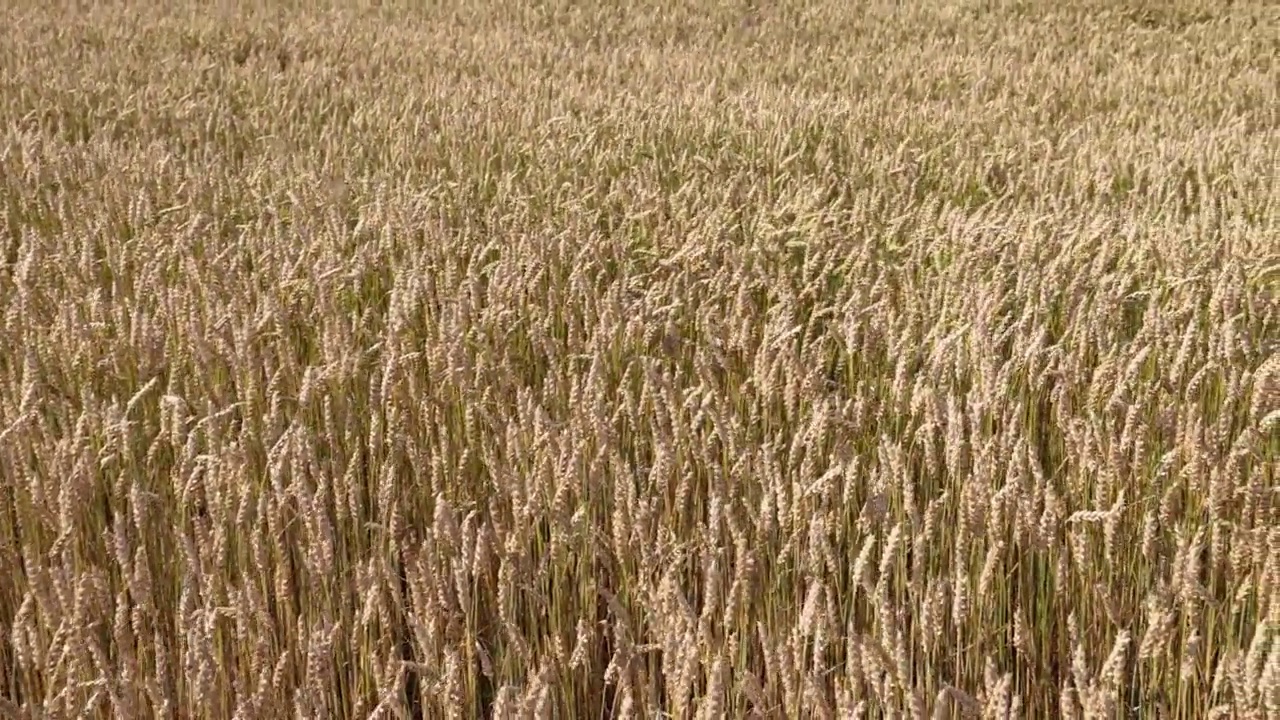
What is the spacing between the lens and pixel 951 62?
6.58 m

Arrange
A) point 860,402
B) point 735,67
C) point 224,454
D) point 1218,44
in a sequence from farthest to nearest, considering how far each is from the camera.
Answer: point 1218,44, point 735,67, point 860,402, point 224,454

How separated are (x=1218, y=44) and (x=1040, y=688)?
21.6 ft

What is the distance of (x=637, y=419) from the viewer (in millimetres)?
2021

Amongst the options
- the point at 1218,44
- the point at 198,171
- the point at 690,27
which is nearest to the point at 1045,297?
the point at 198,171

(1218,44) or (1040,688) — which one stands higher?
(1218,44)

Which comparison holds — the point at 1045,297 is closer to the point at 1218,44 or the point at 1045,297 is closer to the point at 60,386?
the point at 60,386

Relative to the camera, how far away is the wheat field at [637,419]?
1.43 meters

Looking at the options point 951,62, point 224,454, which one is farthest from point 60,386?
point 951,62

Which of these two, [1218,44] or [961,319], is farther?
[1218,44]

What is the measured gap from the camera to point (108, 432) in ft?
5.65

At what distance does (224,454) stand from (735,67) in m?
5.16

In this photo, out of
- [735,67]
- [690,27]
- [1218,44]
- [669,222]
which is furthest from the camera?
[690,27]

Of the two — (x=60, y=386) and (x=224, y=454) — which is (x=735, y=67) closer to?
(x=60, y=386)

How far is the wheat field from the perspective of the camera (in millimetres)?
1432
